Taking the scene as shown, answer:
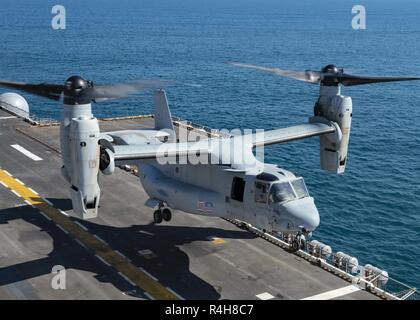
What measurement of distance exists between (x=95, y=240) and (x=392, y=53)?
420 ft

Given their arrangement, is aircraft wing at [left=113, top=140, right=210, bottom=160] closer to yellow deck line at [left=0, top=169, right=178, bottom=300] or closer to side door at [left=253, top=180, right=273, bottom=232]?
side door at [left=253, top=180, right=273, bottom=232]

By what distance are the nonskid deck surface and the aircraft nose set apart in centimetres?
346

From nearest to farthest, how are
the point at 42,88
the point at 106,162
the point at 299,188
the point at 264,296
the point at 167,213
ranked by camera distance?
the point at 106,162 < the point at 42,88 < the point at 264,296 < the point at 299,188 < the point at 167,213

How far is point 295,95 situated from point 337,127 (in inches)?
2477

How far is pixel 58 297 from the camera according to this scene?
76.9 feet

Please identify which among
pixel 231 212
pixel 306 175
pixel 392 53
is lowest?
pixel 306 175

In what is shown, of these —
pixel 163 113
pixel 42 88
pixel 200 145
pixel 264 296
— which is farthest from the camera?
pixel 163 113

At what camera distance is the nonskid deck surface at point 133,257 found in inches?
962

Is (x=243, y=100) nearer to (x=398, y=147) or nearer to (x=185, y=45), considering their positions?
(x=398, y=147)

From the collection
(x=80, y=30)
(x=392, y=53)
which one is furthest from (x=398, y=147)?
(x=80, y=30)

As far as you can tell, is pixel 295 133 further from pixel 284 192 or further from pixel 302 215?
pixel 302 215

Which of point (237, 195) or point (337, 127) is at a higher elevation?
point (337, 127)

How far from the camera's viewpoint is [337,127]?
3123 centimetres

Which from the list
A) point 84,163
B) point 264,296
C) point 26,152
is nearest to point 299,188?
point 264,296
